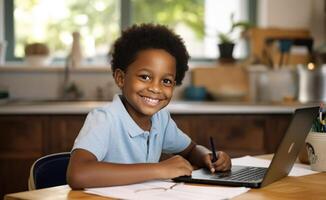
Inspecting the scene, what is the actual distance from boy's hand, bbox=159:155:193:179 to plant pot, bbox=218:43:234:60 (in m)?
2.30

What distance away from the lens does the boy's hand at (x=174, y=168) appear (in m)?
1.26

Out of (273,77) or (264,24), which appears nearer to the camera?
(273,77)

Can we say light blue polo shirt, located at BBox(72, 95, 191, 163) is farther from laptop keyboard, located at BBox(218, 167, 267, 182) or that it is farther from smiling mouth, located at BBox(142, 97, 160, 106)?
laptop keyboard, located at BBox(218, 167, 267, 182)

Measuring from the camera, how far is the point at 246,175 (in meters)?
1.33

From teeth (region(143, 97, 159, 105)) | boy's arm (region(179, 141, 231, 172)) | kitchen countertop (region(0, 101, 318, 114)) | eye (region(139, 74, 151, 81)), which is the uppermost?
eye (region(139, 74, 151, 81))

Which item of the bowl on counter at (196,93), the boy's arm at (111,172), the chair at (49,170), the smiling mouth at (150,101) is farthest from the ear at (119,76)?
the bowl on counter at (196,93)

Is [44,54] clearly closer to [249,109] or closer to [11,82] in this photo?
[11,82]

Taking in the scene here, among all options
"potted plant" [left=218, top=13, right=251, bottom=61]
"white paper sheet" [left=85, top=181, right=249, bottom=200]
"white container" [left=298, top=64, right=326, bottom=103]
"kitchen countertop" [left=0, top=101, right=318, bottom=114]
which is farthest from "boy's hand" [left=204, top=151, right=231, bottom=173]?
"potted plant" [left=218, top=13, right=251, bottom=61]

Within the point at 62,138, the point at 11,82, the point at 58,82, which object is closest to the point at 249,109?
the point at 62,138

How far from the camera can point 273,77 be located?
3393 millimetres

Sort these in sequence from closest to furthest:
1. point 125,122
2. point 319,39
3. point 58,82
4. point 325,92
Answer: point 125,122 < point 325,92 < point 58,82 < point 319,39

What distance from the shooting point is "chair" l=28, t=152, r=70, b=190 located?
4.79 ft

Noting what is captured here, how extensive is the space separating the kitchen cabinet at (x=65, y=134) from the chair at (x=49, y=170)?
132 cm

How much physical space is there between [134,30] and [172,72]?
20 cm
